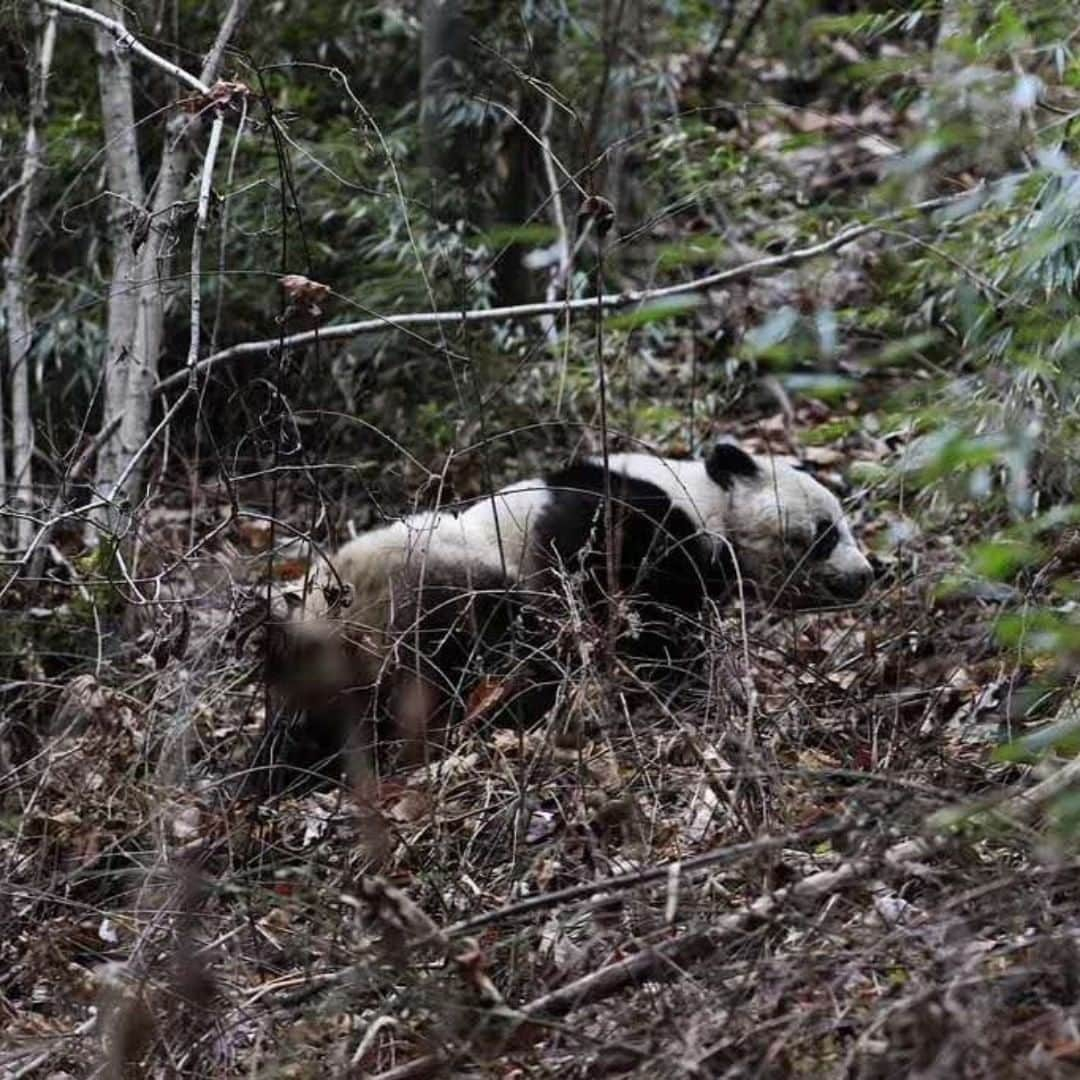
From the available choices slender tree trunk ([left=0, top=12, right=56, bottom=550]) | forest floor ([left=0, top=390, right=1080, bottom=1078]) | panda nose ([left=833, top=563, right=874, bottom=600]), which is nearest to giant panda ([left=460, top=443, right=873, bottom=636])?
panda nose ([left=833, top=563, right=874, bottom=600])

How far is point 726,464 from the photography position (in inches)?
231

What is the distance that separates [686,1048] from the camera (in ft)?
8.80

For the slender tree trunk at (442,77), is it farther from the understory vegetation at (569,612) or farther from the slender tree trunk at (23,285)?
the slender tree trunk at (23,285)

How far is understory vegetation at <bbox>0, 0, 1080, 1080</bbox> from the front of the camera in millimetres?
2938

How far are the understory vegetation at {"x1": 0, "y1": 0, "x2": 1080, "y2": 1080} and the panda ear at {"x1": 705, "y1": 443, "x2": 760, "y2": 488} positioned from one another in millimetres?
338

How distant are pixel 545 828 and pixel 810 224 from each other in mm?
4066

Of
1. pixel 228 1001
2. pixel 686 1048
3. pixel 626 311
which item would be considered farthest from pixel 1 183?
pixel 686 1048

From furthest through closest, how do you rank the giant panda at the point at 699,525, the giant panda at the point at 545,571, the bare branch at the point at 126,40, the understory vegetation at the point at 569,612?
the giant panda at the point at 699,525 → the giant panda at the point at 545,571 → the bare branch at the point at 126,40 → the understory vegetation at the point at 569,612

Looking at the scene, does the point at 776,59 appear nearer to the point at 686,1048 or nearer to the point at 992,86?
the point at 992,86

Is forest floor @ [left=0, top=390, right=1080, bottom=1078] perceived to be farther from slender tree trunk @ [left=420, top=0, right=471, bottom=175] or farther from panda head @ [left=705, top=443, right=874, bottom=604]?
slender tree trunk @ [left=420, top=0, right=471, bottom=175]

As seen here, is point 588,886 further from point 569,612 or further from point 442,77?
point 442,77

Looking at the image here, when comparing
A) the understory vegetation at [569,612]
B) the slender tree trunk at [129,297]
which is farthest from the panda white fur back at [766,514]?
the slender tree trunk at [129,297]

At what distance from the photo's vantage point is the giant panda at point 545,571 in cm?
455

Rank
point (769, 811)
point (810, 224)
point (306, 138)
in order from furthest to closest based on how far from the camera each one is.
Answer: point (306, 138) → point (810, 224) → point (769, 811)
